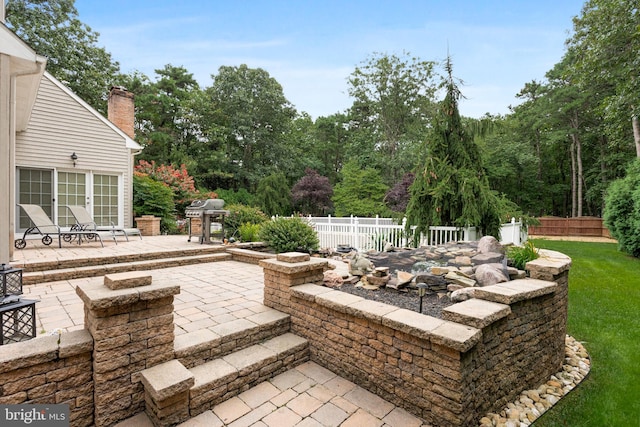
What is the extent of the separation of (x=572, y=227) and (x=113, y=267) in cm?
2094

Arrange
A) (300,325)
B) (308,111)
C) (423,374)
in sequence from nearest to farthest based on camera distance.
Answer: (423,374)
(300,325)
(308,111)

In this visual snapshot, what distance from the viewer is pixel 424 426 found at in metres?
1.99

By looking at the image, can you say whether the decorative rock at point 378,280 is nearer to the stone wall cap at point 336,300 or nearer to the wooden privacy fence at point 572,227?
the stone wall cap at point 336,300

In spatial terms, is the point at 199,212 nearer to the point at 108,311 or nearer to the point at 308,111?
the point at 108,311

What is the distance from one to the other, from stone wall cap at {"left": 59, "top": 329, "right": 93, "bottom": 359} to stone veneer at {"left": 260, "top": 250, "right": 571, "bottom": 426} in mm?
1577

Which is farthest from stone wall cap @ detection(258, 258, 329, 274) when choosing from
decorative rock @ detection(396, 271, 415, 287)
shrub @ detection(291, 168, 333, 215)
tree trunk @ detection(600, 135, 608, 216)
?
tree trunk @ detection(600, 135, 608, 216)

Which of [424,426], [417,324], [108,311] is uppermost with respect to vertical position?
[108,311]

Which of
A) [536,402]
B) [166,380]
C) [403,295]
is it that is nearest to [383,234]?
[403,295]

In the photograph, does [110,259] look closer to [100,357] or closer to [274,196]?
[100,357]

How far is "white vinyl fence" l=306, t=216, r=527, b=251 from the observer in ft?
20.2

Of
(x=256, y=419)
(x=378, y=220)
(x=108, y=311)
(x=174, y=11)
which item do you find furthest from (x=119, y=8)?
(x=256, y=419)

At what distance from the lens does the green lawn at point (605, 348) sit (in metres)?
2.25

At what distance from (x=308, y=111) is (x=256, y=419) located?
27.1m
